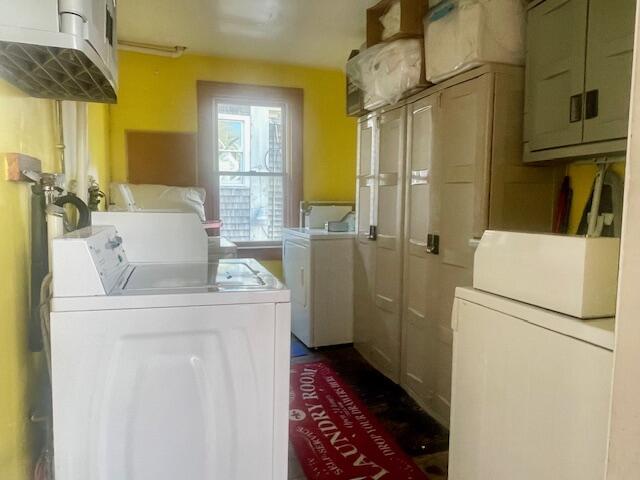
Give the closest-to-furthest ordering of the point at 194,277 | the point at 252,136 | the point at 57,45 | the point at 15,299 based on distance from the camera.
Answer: the point at 57,45, the point at 15,299, the point at 194,277, the point at 252,136

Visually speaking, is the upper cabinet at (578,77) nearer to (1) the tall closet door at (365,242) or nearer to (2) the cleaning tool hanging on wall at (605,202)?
(2) the cleaning tool hanging on wall at (605,202)

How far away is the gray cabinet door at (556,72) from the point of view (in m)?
1.76

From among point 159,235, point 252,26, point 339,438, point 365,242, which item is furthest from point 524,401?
point 252,26

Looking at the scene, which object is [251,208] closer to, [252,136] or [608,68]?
[252,136]

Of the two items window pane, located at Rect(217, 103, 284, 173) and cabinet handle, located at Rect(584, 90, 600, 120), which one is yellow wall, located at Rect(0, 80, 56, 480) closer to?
cabinet handle, located at Rect(584, 90, 600, 120)

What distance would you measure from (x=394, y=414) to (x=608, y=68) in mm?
2021

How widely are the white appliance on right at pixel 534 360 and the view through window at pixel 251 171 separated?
3210mm

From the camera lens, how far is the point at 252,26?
337cm

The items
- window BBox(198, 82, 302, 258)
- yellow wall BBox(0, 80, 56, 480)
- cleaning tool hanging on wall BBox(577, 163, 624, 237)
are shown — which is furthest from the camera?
window BBox(198, 82, 302, 258)

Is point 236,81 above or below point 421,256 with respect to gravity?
above

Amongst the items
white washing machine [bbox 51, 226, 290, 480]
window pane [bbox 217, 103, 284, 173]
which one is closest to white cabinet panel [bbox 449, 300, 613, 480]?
white washing machine [bbox 51, 226, 290, 480]

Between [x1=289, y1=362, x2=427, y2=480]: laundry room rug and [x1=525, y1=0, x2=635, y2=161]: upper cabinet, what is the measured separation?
1.59 metres

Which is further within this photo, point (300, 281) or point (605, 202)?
point (300, 281)

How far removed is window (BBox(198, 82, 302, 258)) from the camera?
4.16 m
